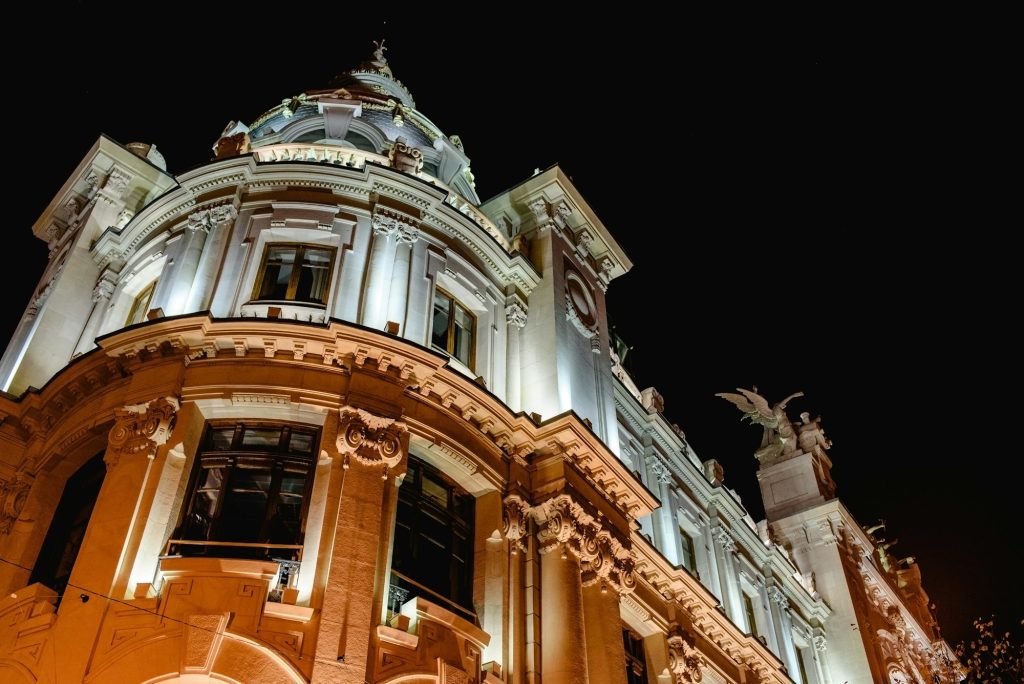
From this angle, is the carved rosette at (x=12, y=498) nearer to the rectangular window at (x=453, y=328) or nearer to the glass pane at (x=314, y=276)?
the glass pane at (x=314, y=276)

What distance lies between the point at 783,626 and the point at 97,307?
97.8ft

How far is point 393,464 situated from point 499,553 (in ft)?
12.4

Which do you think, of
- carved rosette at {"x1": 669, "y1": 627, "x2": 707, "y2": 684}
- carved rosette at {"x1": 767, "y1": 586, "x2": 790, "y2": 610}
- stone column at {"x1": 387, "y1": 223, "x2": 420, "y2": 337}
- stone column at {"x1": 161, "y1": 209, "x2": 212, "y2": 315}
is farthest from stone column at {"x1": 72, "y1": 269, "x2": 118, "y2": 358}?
carved rosette at {"x1": 767, "y1": 586, "x2": 790, "y2": 610}

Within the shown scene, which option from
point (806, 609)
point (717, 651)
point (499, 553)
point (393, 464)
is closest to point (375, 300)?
point (393, 464)

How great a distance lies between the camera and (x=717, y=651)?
3338 cm

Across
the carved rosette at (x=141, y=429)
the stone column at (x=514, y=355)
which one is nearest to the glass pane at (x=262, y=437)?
the carved rosette at (x=141, y=429)

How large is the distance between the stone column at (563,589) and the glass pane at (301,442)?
5.97 meters

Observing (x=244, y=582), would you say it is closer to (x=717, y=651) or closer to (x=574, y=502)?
(x=574, y=502)

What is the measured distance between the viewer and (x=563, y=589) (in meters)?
23.0

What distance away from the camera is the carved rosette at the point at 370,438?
68.4 feet

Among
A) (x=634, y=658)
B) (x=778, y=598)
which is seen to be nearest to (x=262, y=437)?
(x=634, y=658)

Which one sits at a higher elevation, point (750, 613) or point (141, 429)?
point (750, 613)

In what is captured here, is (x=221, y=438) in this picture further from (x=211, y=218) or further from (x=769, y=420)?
(x=769, y=420)

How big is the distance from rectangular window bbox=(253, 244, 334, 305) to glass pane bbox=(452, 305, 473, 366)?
402 cm
